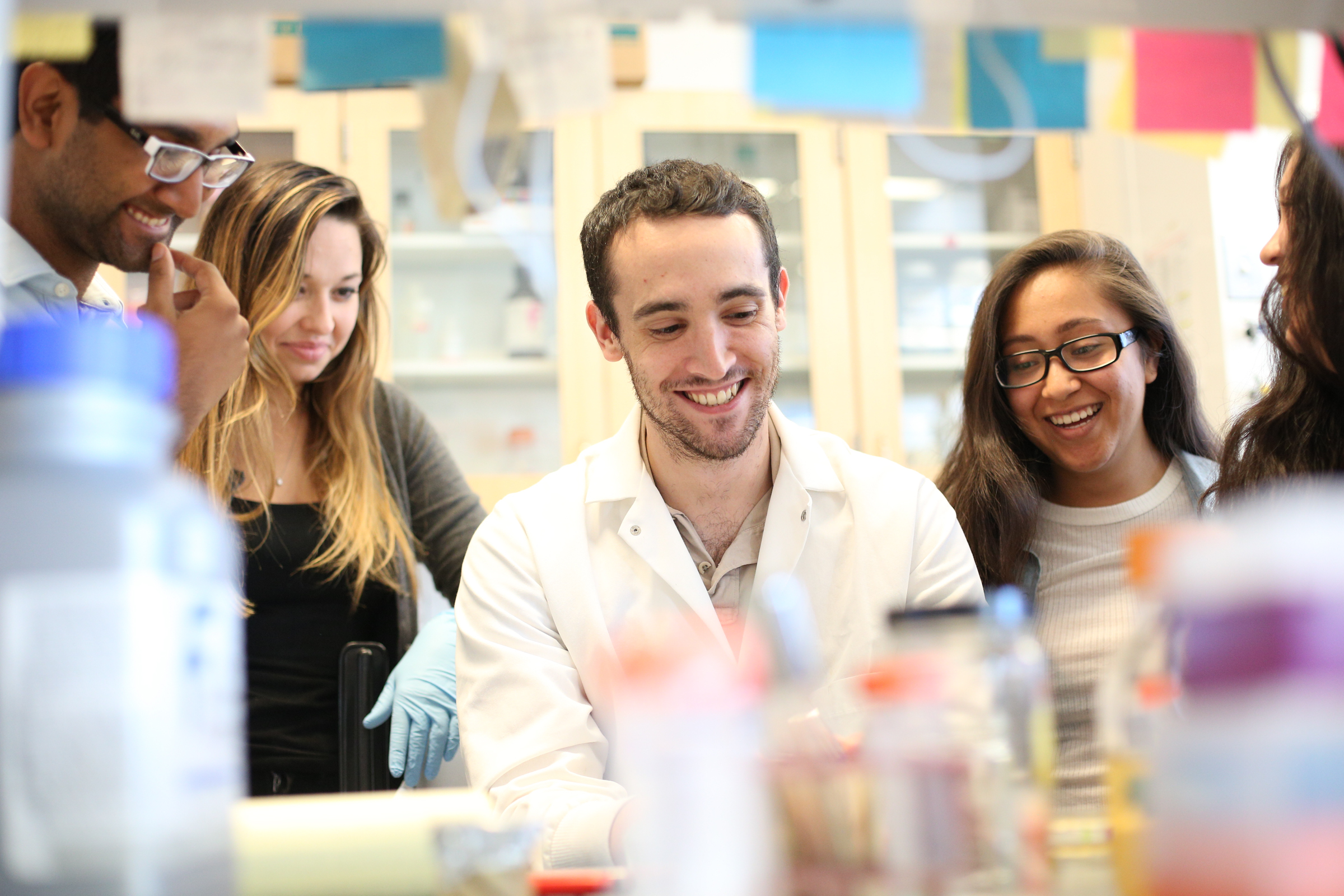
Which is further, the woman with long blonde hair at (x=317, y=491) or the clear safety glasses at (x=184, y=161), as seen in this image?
the woman with long blonde hair at (x=317, y=491)

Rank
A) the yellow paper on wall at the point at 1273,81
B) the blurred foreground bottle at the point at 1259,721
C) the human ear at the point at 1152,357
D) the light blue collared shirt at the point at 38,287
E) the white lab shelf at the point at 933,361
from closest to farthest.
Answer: the blurred foreground bottle at the point at 1259,721, the yellow paper on wall at the point at 1273,81, the light blue collared shirt at the point at 38,287, the human ear at the point at 1152,357, the white lab shelf at the point at 933,361

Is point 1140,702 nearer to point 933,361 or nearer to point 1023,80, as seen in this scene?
point 1023,80

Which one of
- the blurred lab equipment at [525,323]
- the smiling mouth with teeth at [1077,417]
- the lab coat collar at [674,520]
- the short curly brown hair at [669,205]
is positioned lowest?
the lab coat collar at [674,520]

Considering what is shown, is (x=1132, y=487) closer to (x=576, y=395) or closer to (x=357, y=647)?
(x=357, y=647)

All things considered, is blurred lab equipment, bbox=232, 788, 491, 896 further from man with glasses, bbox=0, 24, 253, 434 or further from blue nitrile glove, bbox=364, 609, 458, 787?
blue nitrile glove, bbox=364, 609, 458, 787

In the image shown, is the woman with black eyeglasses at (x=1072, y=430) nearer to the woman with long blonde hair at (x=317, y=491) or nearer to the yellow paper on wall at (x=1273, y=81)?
the woman with long blonde hair at (x=317, y=491)

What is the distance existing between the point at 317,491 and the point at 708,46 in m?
1.34

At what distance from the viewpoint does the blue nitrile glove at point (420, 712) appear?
4.98ft

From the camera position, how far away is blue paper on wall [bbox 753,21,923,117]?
1.85ft

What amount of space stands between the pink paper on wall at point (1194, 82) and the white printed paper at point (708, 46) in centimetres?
21

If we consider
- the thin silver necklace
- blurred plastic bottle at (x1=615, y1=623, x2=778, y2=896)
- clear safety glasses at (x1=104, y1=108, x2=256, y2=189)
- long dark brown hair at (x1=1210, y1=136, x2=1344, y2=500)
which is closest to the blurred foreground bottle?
blurred plastic bottle at (x1=615, y1=623, x2=778, y2=896)

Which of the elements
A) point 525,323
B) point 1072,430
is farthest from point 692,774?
point 525,323

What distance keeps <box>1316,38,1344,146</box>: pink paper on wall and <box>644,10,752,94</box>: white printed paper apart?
31 centimetres

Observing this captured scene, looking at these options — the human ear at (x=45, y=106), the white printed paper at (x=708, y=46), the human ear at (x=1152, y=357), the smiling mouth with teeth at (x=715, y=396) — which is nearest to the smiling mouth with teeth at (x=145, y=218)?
the human ear at (x=45, y=106)
